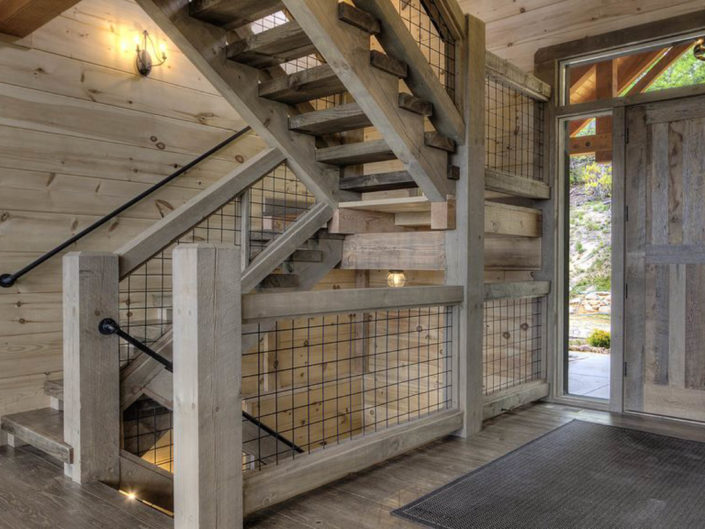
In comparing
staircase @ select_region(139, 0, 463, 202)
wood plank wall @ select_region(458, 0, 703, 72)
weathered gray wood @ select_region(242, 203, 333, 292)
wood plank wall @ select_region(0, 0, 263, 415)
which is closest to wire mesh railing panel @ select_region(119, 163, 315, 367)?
weathered gray wood @ select_region(242, 203, 333, 292)

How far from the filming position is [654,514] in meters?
2.20

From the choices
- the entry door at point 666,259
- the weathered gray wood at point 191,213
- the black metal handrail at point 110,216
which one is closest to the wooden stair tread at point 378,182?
the weathered gray wood at point 191,213

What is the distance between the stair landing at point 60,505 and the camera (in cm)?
206

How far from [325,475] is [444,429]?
878mm

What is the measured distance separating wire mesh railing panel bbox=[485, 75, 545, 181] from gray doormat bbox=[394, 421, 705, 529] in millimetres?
1978

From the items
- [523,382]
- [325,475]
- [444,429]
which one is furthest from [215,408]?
[523,382]

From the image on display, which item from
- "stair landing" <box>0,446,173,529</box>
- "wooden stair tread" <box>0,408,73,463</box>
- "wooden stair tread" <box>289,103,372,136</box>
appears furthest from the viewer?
"wooden stair tread" <box>289,103,372,136</box>

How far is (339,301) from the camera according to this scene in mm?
2473

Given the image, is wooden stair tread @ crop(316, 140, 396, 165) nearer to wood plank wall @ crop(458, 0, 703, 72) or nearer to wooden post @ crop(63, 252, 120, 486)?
wooden post @ crop(63, 252, 120, 486)

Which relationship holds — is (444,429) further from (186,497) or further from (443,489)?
(186,497)

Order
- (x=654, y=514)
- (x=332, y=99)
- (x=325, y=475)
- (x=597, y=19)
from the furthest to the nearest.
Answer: (x=332, y=99)
(x=597, y=19)
(x=325, y=475)
(x=654, y=514)

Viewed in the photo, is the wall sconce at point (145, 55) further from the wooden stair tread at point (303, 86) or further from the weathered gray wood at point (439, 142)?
the weathered gray wood at point (439, 142)

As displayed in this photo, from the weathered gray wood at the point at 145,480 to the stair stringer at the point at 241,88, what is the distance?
1.76m

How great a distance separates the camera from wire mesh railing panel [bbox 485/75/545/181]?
416 cm
